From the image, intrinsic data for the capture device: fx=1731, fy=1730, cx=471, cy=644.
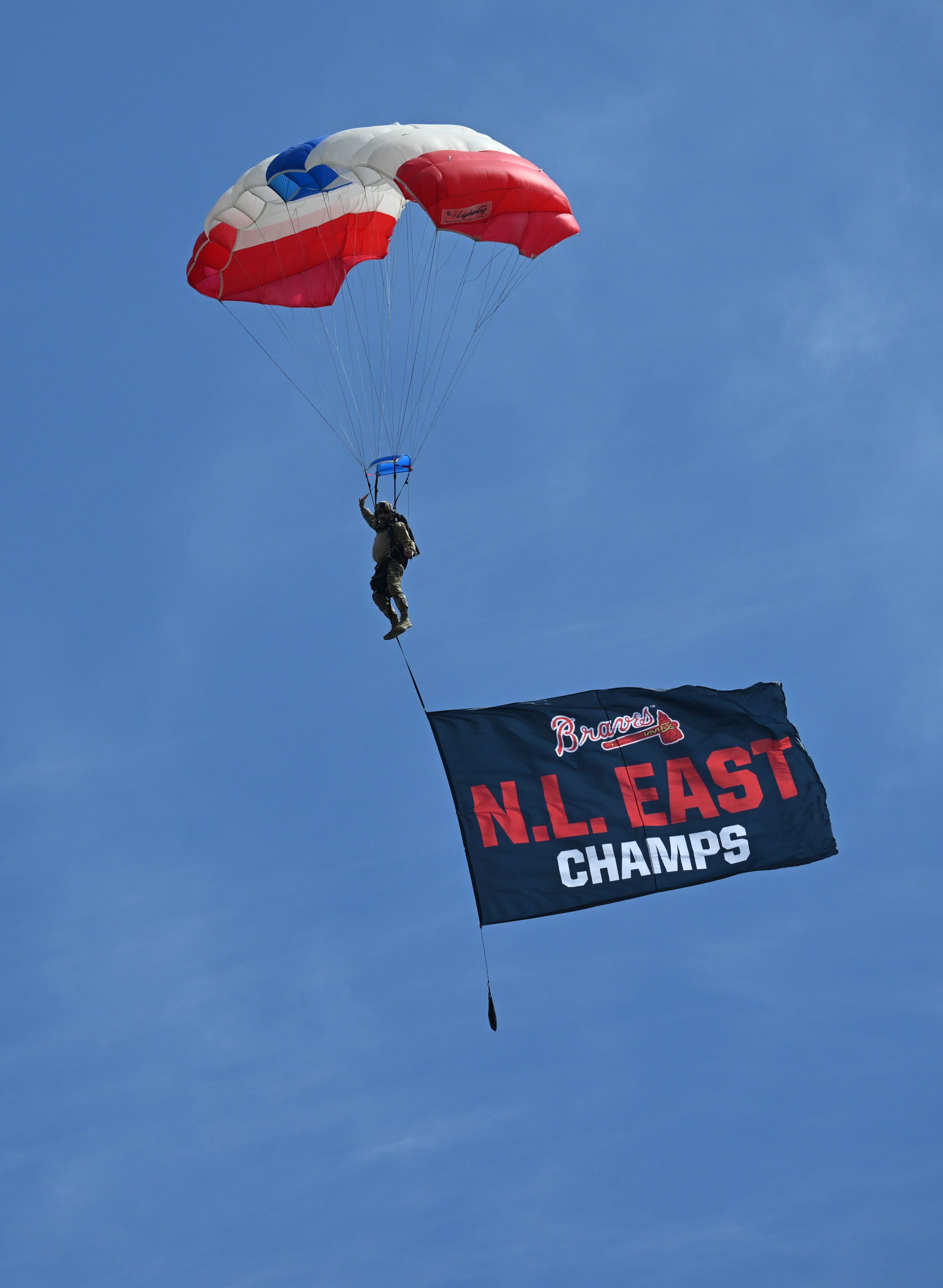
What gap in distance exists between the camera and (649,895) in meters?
21.1

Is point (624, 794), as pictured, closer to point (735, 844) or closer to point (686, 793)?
point (686, 793)

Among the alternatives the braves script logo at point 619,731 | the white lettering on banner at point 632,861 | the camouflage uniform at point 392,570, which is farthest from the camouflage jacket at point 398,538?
the white lettering on banner at point 632,861

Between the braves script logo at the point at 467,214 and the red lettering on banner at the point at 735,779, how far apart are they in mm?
7306

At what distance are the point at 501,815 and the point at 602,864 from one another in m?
1.34

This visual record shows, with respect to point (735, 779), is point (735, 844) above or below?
below

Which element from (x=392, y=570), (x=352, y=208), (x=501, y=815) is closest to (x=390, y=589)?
(x=392, y=570)

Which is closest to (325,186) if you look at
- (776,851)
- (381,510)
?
(381,510)

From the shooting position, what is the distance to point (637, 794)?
21406 mm

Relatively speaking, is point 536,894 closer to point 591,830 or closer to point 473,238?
point 591,830

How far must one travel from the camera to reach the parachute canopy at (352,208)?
69.6ft

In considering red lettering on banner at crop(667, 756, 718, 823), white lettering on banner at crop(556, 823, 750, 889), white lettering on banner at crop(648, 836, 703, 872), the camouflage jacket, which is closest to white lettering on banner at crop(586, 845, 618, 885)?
white lettering on banner at crop(556, 823, 750, 889)

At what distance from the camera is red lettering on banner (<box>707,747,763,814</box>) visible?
70.4 feet

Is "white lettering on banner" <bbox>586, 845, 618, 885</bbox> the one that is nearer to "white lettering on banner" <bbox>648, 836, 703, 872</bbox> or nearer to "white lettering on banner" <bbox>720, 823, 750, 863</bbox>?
"white lettering on banner" <bbox>648, 836, 703, 872</bbox>

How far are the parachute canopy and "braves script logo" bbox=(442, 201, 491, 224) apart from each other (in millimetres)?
16
